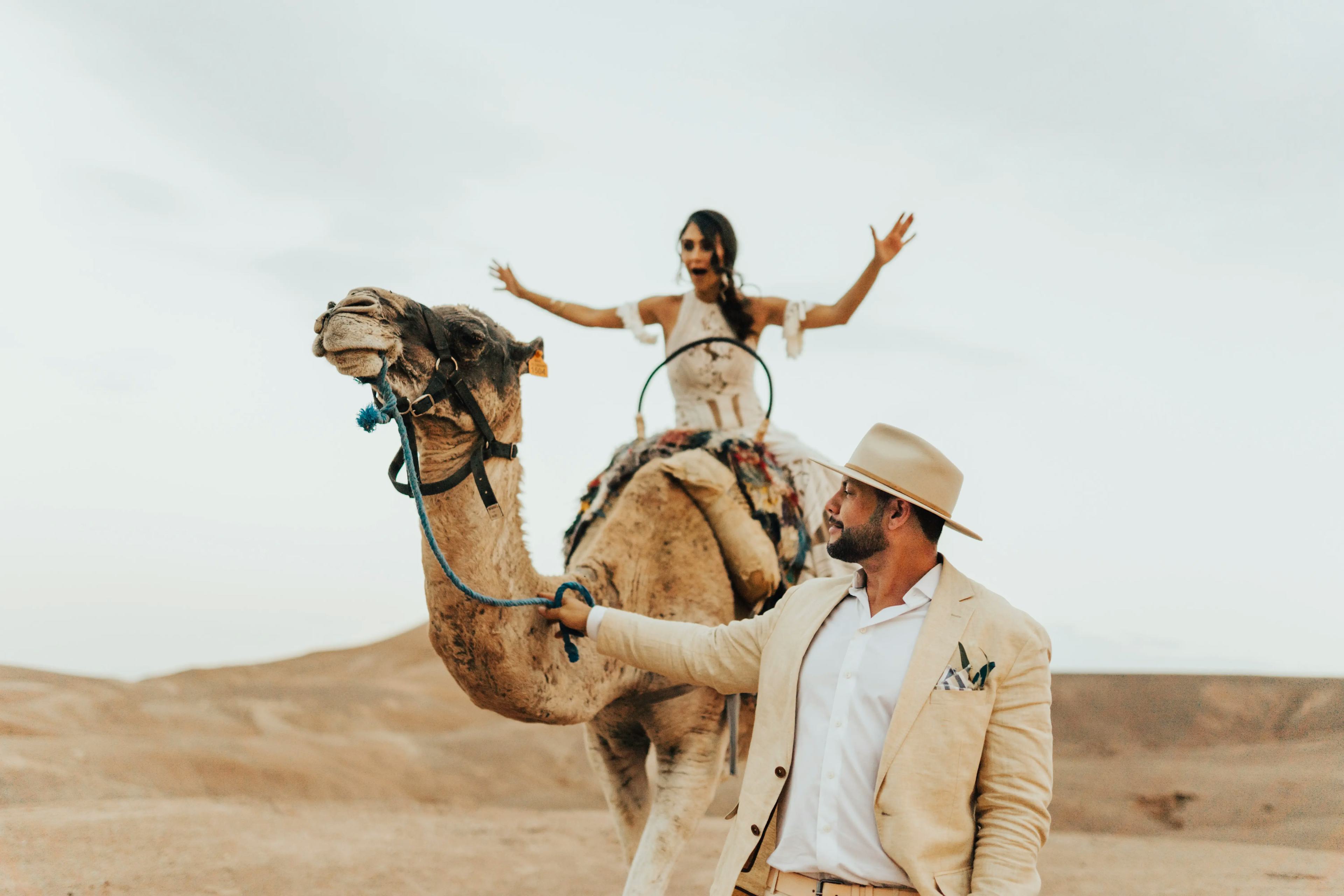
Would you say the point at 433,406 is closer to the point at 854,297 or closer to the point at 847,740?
the point at 847,740

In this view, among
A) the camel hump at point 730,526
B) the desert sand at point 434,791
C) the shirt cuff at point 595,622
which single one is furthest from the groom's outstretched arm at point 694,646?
the desert sand at point 434,791

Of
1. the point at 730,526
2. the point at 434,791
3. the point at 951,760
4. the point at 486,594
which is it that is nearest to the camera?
the point at 951,760

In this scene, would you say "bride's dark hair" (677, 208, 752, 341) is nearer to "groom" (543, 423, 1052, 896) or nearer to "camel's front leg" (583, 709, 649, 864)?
"camel's front leg" (583, 709, 649, 864)

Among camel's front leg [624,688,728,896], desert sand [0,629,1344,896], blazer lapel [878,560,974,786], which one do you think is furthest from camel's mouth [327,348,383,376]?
desert sand [0,629,1344,896]

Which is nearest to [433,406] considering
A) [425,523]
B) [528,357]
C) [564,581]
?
[425,523]

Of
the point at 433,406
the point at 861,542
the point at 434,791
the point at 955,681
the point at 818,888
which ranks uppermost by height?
the point at 433,406

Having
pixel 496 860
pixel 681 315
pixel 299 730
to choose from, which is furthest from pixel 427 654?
pixel 681 315

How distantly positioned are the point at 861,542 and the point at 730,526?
2113 mm

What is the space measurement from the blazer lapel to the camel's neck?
1.59 meters

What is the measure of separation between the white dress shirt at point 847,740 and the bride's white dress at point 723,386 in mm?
2793

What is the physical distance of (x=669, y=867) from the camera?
4.47 meters

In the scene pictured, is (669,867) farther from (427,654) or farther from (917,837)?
(427,654)

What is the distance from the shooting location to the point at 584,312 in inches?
249

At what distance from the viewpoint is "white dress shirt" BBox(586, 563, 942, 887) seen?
2.79 meters
